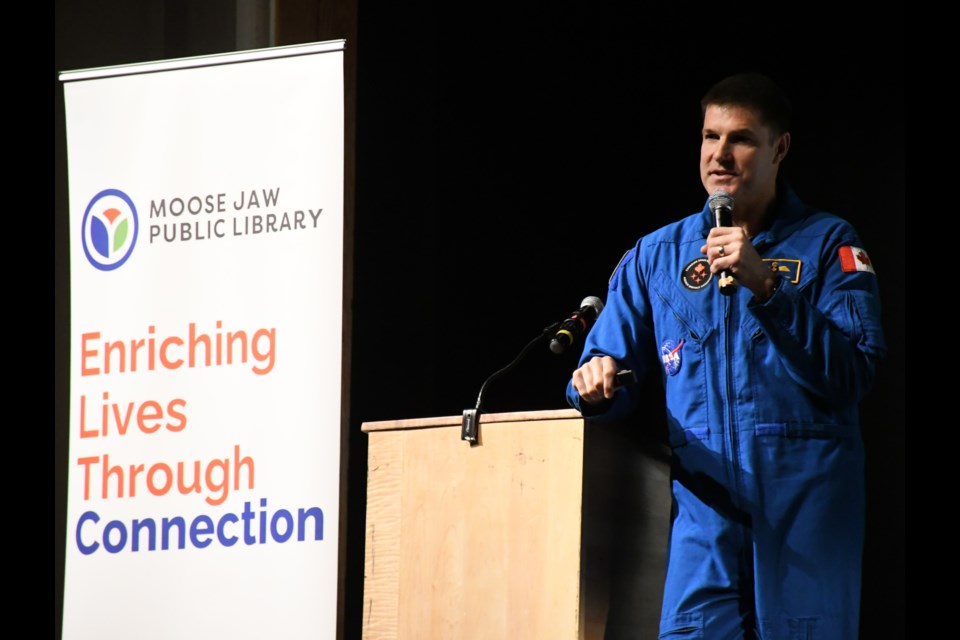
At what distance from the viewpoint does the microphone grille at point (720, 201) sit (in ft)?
8.40

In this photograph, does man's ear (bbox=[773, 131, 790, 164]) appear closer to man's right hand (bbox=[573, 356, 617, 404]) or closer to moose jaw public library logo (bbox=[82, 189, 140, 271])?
man's right hand (bbox=[573, 356, 617, 404])

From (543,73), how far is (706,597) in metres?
2.38

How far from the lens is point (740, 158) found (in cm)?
275

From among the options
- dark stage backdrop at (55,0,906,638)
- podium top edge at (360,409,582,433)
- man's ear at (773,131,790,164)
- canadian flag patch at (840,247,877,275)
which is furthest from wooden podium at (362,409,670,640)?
dark stage backdrop at (55,0,906,638)

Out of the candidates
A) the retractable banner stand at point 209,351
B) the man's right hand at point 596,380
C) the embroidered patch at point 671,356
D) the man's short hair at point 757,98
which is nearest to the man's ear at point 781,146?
the man's short hair at point 757,98

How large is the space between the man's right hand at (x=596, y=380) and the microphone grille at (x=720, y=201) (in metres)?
0.38

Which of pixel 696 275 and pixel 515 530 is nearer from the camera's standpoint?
pixel 515 530

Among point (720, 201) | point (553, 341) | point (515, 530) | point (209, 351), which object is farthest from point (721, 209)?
point (209, 351)

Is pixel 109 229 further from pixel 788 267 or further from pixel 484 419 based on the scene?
pixel 788 267

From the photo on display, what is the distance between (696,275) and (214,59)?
1536 mm

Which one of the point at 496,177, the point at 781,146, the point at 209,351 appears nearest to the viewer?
the point at 781,146

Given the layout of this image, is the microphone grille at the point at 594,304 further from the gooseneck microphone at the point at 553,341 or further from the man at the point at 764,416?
the man at the point at 764,416
